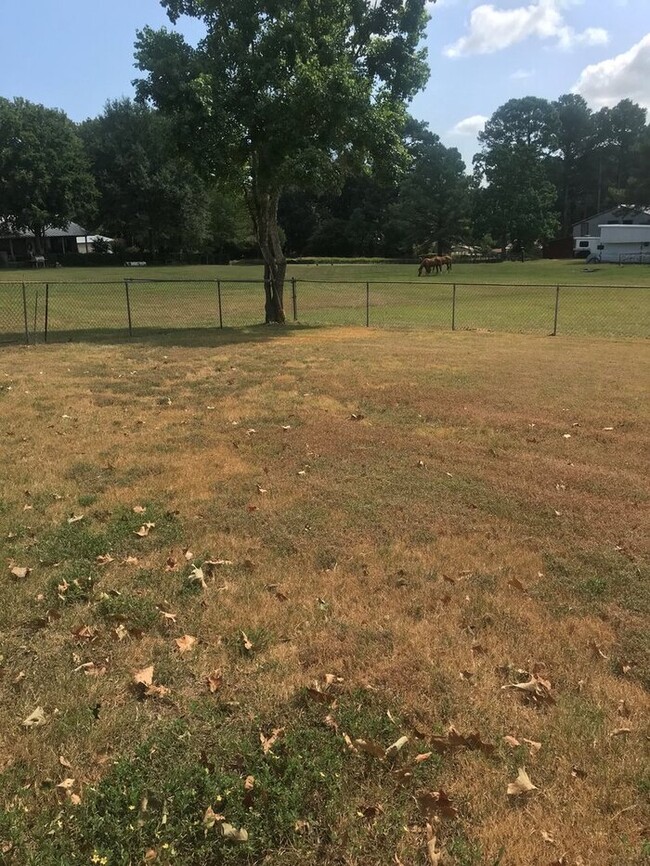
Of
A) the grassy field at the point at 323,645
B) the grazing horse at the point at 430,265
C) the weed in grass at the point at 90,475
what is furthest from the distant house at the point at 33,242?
the grassy field at the point at 323,645

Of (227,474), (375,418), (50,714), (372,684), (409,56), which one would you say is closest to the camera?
(50,714)

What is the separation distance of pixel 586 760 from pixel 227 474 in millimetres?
4096

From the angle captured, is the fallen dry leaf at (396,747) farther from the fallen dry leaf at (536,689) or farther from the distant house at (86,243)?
the distant house at (86,243)

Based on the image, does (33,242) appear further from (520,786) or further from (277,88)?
(520,786)

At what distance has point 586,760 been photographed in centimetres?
273

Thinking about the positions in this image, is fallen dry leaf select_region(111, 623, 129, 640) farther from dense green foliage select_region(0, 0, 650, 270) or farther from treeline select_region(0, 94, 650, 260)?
treeline select_region(0, 94, 650, 260)

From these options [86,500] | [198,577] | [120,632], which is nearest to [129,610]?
[120,632]

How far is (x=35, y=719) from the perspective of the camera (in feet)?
9.51

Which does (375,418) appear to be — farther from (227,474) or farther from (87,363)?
(87,363)

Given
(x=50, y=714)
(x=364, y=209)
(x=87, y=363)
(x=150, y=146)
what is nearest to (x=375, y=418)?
(x=50, y=714)

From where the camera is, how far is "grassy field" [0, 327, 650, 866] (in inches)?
95.4

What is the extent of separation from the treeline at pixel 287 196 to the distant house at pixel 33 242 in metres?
4.08

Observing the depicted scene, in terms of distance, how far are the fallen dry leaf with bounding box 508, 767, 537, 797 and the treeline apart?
60.4 m

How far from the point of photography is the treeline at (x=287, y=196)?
6431 cm
